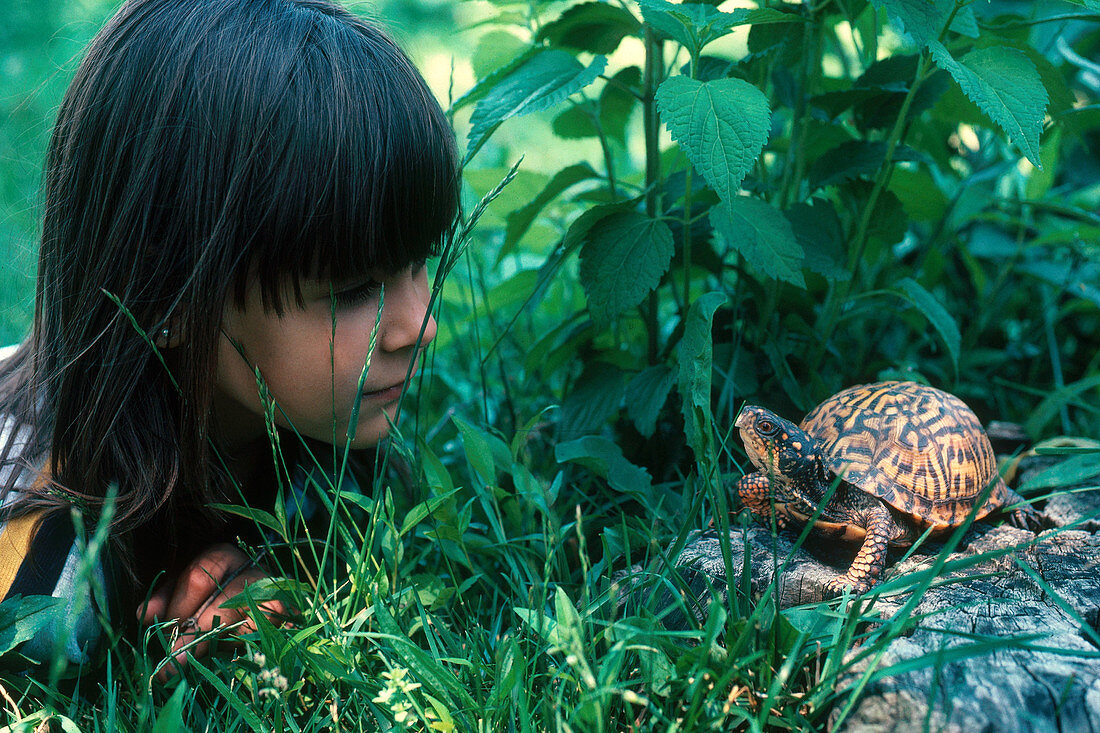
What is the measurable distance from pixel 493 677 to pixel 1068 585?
3.58 feet

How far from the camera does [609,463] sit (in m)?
1.88

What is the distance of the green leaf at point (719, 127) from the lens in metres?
1.51

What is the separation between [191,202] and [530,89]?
0.77 meters

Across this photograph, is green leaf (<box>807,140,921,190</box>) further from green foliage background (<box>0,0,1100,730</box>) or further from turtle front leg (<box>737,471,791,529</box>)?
turtle front leg (<box>737,471,791,529</box>)

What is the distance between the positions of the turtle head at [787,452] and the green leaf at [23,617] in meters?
1.39

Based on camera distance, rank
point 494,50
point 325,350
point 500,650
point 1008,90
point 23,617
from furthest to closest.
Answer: point 494,50, point 325,350, point 1008,90, point 23,617, point 500,650

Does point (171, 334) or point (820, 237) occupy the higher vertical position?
point (820, 237)

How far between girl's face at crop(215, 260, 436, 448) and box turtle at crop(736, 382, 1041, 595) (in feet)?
2.60

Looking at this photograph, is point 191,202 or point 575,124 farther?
point 575,124

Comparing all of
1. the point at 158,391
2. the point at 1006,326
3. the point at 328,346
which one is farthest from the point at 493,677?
the point at 1006,326

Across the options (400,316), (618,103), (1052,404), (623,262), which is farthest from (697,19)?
(1052,404)

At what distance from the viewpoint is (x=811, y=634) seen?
1342 mm

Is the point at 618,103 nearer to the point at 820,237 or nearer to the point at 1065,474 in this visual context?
the point at 820,237

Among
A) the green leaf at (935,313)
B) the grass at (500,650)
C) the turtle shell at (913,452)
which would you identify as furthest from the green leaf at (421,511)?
the green leaf at (935,313)
